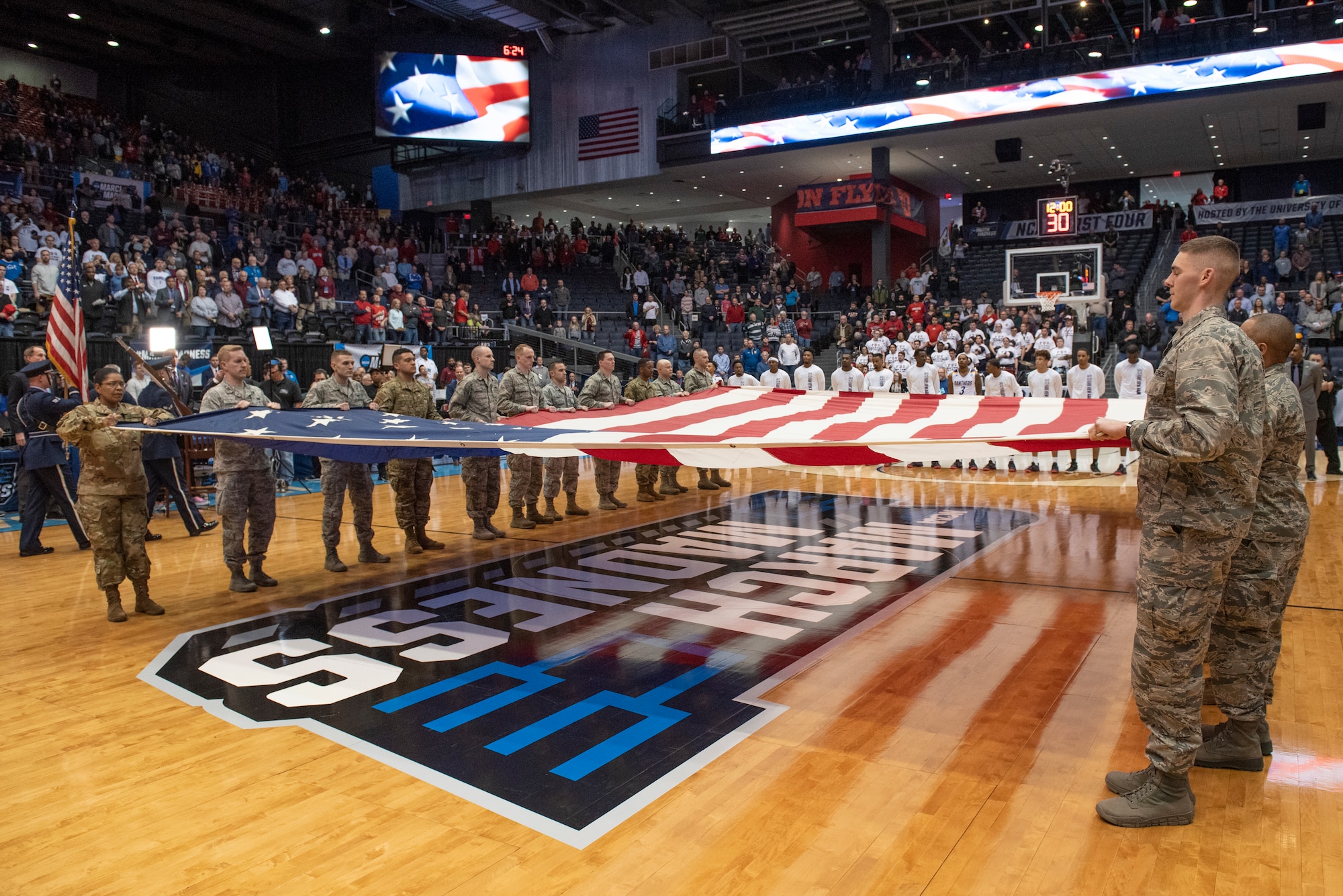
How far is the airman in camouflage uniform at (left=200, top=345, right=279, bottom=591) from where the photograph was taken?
6125mm

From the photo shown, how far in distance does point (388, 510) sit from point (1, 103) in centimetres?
1908

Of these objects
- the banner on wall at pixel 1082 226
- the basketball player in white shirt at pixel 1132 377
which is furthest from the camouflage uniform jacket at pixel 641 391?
the banner on wall at pixel 1082 226

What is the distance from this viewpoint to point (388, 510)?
993cm

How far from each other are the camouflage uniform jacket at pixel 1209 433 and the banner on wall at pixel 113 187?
796 inches

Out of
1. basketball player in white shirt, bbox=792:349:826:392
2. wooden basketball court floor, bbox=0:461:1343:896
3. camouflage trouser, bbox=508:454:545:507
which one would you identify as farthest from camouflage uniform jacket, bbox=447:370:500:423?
basketball player in white shirt, bbox=792:349:826:392

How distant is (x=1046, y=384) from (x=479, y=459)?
778 centimetres

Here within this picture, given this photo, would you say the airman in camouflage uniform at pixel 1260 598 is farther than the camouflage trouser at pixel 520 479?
No

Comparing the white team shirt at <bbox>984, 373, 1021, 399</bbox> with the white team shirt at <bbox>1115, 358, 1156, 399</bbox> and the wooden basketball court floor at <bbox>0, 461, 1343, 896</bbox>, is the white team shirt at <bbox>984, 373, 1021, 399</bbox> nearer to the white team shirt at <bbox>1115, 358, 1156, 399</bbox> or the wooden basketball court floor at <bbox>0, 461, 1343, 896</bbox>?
the white team shirt at <bbox>1115, 358, 1156, 399</bbox>

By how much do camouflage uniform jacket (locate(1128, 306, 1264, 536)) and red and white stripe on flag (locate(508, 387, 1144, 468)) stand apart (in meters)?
0.31

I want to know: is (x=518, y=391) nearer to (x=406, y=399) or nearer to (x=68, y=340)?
(x=406, y=399)

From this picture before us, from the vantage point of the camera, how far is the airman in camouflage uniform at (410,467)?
7238 millimetres

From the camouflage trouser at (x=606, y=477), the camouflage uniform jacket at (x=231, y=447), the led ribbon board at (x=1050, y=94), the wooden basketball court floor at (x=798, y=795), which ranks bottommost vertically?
the wooden basketball court floor at (x=798, y=795)

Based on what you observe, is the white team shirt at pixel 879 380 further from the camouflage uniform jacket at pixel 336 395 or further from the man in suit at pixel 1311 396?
the camouflage uniform jacket at pixel 336 395

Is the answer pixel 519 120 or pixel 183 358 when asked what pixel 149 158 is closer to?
pixel 519 120
